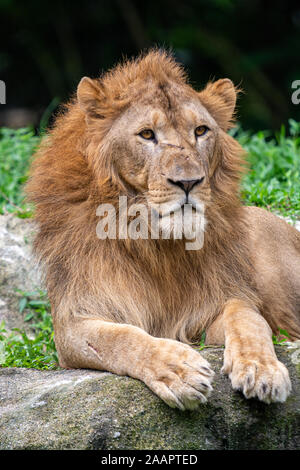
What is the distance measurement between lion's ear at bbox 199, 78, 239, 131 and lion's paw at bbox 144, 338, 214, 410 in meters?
1.42

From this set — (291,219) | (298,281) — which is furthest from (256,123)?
(298,281)

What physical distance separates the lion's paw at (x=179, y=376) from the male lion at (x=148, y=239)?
0.39 feet

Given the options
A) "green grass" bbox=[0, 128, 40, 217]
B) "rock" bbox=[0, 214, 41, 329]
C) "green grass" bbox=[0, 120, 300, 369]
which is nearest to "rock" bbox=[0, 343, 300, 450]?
"green grass" bbox=[0, 120, 300, 369]

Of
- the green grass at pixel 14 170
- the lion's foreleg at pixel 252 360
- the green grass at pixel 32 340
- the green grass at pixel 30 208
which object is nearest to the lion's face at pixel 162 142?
the lion's foreleg at pixel 252 360

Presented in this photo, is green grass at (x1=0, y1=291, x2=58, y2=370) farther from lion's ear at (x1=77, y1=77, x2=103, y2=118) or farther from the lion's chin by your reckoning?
lion's ear at (x1=77, y1=77, x2=103, y2=118)

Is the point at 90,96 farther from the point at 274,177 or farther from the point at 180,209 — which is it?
the point at 274,177

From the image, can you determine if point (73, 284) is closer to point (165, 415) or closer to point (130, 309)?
point (130, 309)

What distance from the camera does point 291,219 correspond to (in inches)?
222

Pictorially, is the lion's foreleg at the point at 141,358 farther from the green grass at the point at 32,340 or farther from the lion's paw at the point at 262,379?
the green grass at the point at 32,340

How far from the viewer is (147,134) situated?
3848 millimetres

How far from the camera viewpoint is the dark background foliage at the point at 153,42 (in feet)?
36.1

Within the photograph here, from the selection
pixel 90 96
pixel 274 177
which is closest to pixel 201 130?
pixel 90 96

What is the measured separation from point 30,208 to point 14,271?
467mm
